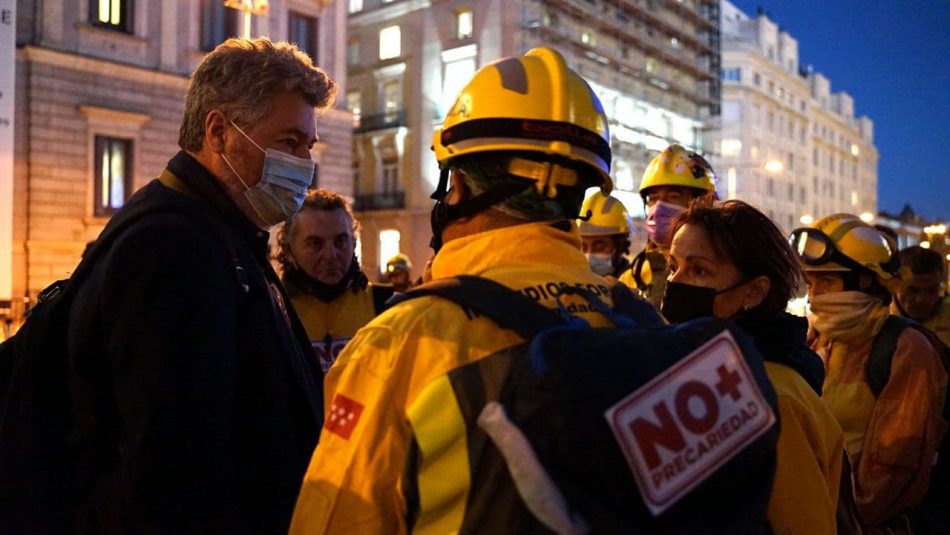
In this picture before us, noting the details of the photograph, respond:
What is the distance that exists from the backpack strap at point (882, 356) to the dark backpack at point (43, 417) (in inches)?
112

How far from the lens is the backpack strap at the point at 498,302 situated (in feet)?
4.97

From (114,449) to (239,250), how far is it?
620 mm

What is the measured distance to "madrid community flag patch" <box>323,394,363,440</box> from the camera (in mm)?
1543

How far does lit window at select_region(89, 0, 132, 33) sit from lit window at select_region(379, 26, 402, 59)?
19.0 meters

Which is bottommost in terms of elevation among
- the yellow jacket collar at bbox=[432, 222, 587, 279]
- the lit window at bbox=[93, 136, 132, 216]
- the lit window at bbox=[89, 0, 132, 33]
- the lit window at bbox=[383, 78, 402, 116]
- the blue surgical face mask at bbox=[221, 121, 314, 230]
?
the yellow jacket collar at bbox=[432, 222, 587, 279]

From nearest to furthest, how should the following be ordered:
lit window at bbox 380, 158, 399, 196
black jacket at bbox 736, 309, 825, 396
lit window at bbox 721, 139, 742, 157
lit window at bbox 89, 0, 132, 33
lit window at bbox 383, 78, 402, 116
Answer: black jacket at bbox 736, 309, 825, 396
lit window at bbox 89, 0, 132, 33
lit window at bbox 380, 158, 399, 196
lit window at bbox 383, 78, 402, 116
lit window at bbox 721, 139, 742, 157

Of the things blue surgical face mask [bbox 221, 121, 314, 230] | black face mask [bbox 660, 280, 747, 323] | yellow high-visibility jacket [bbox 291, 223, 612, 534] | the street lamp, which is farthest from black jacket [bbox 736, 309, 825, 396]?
the street lamp

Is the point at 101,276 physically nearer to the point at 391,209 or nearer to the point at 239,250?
the point at 239,250

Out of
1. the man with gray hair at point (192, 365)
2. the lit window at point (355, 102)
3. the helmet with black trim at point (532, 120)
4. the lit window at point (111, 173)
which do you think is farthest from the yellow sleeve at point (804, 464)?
the lit window at point (355, 102)

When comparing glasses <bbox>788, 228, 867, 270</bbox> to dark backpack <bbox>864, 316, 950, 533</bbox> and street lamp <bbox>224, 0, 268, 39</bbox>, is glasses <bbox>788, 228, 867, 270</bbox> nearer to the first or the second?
dark backpack <bbox>864, 316, 950, 533</bbox>

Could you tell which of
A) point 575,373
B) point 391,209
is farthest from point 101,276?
point 391,209

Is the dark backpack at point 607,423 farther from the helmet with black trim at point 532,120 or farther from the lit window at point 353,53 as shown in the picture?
the lit window at point 353,53

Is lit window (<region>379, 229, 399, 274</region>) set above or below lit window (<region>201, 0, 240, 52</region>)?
below

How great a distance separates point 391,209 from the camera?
3700 centimetres
